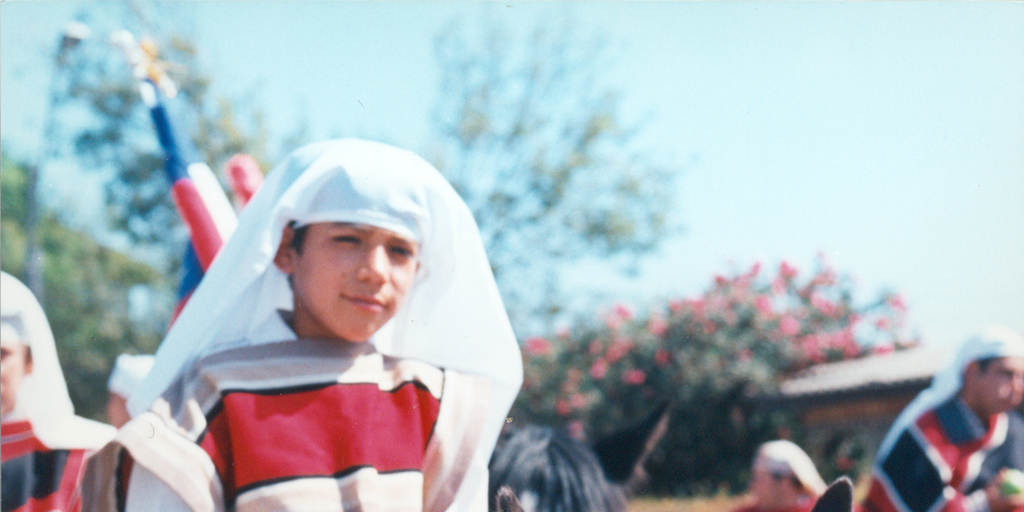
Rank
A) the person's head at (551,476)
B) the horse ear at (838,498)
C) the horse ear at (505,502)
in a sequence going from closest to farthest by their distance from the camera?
the horse ear at (505,502), the horse ear at (838,498), the person's head at (551,476)

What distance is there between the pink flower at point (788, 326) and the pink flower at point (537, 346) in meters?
2.00

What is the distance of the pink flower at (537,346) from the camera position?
6.96 metres

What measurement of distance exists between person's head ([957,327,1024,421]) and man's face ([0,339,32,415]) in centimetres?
238

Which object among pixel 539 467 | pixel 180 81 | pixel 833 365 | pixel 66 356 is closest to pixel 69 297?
pixel 66 356

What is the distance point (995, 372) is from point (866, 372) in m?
4.96

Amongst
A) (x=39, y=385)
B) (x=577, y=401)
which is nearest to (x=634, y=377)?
(x=577, y=401)

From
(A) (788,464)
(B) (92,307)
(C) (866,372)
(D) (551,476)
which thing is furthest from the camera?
(B) (92,307)

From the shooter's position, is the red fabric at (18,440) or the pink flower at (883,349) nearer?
the red fabric at (18,440)

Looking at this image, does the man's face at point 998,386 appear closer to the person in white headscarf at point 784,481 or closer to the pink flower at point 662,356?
the person in white headscarf at point 784,481

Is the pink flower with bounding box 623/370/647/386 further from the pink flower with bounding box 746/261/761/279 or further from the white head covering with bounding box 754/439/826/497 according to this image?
the white head covering with bounding box 754/439/826/497

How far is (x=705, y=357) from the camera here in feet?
23.6

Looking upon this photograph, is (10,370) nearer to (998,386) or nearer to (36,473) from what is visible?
(36,473)

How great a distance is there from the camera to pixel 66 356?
9648 millimetres

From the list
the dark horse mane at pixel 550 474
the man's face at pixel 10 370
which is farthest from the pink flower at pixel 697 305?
the man's face at pixel 10 370
